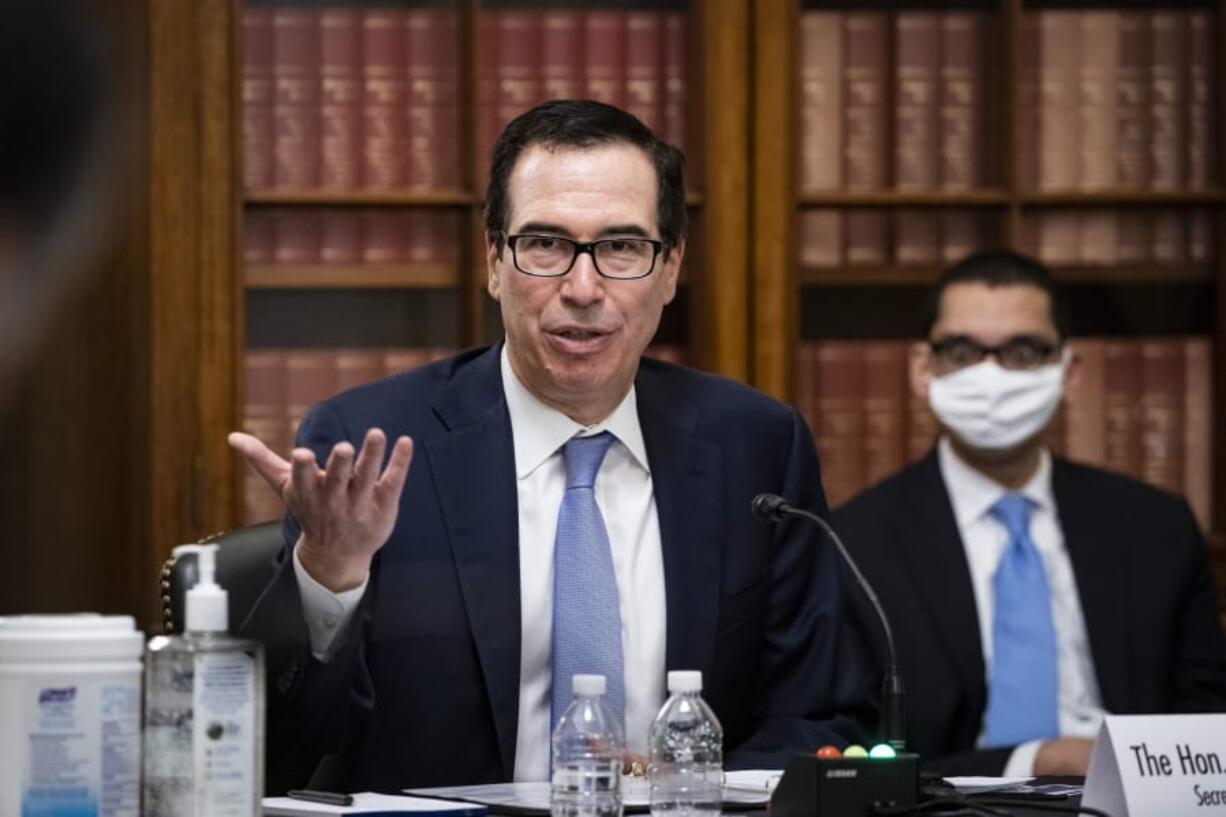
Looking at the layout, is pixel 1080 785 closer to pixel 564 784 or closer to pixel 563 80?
pixel 564 784

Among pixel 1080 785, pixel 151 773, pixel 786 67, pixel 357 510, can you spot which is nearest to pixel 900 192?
pixel 786 67

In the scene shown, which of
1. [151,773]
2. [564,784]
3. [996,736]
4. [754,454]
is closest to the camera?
[151,773]

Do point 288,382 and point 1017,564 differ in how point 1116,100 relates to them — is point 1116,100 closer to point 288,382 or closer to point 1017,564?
point 1017,564

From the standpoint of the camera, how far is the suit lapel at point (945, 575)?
3852 millimetres

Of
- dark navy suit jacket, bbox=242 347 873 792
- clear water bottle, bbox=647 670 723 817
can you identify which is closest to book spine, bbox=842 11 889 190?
dark navy suit jacket, bbox=242 347 873 792

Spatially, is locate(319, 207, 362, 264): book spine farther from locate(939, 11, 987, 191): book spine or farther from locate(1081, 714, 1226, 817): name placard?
locate(1081, 714, 1226, 817): name placard

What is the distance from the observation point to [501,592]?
266 cm

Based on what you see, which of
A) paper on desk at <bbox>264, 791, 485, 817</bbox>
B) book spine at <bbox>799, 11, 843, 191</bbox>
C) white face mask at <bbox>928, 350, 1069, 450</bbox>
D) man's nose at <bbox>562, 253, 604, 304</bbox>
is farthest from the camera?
book spine at <bbox>799, 11, 843, 191</bbox>

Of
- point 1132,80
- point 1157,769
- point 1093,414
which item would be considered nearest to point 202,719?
point 1157,769

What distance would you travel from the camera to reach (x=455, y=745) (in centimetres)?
263

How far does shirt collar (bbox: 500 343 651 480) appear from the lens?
2779mm

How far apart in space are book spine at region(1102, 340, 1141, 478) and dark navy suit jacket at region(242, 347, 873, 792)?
1701mm

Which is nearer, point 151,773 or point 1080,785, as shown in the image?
point 151,773

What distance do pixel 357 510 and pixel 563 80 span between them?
7.53 ft
